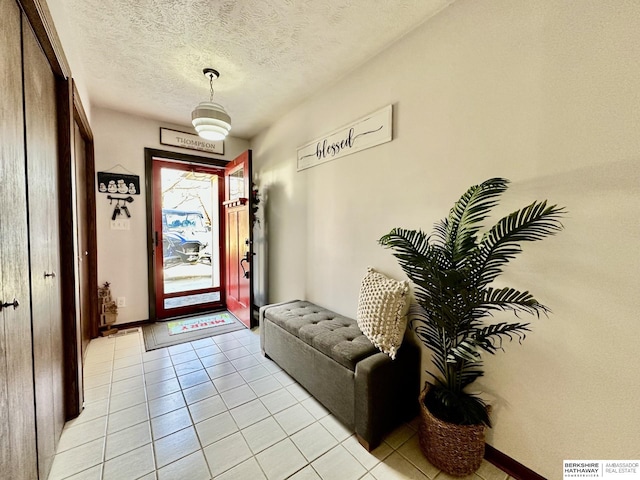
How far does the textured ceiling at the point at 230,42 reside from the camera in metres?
1.62

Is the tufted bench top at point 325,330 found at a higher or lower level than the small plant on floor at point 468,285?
lower

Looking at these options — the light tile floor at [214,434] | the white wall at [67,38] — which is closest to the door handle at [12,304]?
the light tile floor at [214,434]

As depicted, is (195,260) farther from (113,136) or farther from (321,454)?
(321,454)

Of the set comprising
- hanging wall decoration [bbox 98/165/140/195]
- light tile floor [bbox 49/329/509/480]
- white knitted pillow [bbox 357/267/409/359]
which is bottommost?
light tile floor [bbox 49/329/509/480]

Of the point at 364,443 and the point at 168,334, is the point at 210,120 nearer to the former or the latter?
the point at 168,334

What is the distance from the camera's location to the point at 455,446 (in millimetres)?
1314

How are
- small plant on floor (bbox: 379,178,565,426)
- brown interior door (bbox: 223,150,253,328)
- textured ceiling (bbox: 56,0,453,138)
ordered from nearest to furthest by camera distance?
small plant on floor (bbox: 379,178,565,426)
textured ceiling (bbox: 56,0,453,138)
brown interior door (bbox: 223,150,253,328)

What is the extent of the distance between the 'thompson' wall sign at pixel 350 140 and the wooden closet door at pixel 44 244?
1.91 meters

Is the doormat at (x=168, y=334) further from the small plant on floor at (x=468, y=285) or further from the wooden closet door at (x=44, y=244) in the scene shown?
the small plant on floor at (x=468, y=285)

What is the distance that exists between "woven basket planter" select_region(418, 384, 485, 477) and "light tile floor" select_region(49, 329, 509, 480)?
0.08m

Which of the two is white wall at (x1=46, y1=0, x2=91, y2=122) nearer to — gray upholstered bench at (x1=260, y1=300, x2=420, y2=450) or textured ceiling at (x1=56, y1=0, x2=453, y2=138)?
textured ceiling at (x1=56, y1=0, x2=453, y2=138)

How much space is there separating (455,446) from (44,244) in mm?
2390

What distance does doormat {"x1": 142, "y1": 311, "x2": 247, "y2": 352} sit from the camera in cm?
284

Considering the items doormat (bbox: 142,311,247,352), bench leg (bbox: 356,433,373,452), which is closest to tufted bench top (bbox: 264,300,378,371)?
bench leg (bbox: 356,433,373,452)
